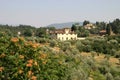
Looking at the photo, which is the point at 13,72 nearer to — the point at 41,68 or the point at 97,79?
the point at 41,68

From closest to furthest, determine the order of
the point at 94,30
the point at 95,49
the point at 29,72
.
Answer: the point at 29,72, the point at 95,49, the point at 94,30

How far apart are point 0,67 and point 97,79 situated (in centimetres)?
1978

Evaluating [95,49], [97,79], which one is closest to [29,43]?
[97,79]

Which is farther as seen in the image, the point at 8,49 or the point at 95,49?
the point at 95,49

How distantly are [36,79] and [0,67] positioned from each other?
1.35m

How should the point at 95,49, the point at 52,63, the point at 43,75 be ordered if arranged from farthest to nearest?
the point at 95,49, the point at 52,63, the point at 43,75

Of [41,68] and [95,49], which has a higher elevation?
[41,68]

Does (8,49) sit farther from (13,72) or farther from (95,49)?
(95,49)

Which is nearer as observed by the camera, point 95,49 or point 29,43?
point 29,43

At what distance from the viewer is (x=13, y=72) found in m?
10.9

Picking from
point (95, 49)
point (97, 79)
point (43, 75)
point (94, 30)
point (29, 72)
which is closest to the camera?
point (29, 72)

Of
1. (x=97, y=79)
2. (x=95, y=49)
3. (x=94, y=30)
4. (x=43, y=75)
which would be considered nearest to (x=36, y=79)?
(x=43, y=75)

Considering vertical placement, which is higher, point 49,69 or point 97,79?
point 49,69

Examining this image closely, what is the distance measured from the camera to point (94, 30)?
107 metres
